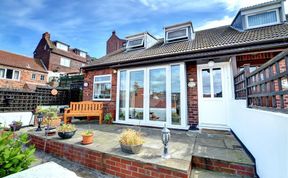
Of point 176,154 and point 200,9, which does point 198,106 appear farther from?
point 200,9

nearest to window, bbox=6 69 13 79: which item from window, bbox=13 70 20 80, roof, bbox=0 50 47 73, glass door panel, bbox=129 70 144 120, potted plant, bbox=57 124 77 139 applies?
window, bbox=13 70 20 80

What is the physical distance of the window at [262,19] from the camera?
6.57 metres

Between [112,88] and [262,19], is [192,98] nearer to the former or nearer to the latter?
[112,88]

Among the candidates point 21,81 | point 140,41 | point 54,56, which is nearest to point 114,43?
point 140,41

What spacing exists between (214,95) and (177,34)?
4.85 metres

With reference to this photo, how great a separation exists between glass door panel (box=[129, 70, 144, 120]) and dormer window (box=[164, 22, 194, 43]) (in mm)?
3655

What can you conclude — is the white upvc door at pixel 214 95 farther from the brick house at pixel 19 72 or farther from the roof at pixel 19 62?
the roof at pixel 19 62

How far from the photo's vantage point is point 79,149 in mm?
3482

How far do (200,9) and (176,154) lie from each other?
7047mm

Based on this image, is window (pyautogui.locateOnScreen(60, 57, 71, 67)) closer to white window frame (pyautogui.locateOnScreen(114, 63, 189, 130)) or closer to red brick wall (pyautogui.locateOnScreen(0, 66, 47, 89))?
red brick wall (pyautogui.locateOnScreen(0, 66, 47, 89))

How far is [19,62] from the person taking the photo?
1772cm

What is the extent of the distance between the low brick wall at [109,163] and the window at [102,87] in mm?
3880

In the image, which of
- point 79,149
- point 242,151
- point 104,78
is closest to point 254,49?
point 242,151

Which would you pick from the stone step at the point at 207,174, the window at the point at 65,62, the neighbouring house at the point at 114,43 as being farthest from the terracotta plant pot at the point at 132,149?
the window at the point at 65,62
